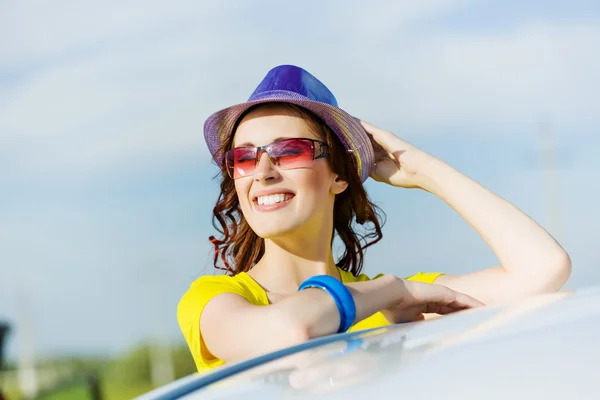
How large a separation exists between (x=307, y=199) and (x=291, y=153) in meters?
0.17

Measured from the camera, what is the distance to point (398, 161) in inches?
134

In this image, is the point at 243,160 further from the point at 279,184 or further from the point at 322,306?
the point at 322,306

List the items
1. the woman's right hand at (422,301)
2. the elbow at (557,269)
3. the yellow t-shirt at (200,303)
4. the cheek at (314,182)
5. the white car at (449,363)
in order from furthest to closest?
the cheek at (314,182) < the elbow at (557,269) < the yellow t-shirt at (200,303) < the woman's right hand at (422,301) < the white car at (449,363)

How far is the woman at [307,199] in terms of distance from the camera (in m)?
2.99

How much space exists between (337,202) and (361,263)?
0.88ft

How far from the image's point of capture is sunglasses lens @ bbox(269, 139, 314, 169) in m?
3.03

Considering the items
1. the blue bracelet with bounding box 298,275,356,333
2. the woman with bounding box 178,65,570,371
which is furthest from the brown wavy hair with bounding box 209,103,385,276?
the blue bracelet with bounding box 298,275,356,333

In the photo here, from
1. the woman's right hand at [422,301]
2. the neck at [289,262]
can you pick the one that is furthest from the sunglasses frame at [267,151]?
the woman's right hand at [422,301]

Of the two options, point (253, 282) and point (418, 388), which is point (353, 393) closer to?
point (418, 388)

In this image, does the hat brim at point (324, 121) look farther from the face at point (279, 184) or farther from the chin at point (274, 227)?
the chin at point (274, 227)

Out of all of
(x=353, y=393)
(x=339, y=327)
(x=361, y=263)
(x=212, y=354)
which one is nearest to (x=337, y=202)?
(x=361, y=263)

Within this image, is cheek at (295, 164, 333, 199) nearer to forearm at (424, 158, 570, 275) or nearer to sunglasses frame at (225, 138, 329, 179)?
sunglasses frame at (225, 138, 329, 179)

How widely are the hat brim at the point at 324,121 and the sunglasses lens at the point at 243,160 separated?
170mm

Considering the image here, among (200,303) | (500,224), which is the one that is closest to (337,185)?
(500,224)
